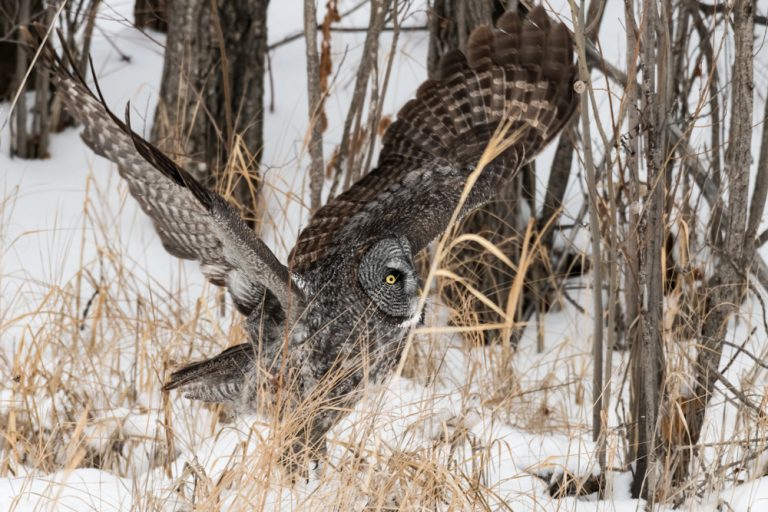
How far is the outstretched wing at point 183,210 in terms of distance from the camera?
259 centimetres

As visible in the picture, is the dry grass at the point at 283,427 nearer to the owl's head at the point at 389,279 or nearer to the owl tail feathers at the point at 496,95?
the owl's head at the point at 389,279

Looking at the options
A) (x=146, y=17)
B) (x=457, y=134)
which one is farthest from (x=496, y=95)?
(x=146, y=17)

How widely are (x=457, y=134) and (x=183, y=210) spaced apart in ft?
3.93

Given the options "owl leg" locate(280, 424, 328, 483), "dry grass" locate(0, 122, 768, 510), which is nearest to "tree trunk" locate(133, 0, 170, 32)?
"dry grass" locate(0, 122, 768, 510)

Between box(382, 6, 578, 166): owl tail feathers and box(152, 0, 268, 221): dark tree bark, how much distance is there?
142 centimetres

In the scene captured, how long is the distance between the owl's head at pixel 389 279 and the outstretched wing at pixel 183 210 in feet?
0.86

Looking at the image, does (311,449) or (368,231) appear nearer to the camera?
(311,449)

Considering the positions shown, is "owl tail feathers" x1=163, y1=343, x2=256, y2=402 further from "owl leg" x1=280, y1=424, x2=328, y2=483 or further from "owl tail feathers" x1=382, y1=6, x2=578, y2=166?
"owl tail feathers" x1=382, y1=6, x2=578, y2=166

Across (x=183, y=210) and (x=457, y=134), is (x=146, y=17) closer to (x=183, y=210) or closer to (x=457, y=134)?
(x=457, y=134)

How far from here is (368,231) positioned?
11.8ft

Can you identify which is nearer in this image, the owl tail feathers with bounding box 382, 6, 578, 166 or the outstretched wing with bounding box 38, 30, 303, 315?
the outstretched wing with bounding box 38, 30, 303, 315

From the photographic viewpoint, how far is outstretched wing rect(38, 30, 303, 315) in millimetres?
2594

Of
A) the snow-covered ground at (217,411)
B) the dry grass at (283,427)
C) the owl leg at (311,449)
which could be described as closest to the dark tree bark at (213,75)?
the snow-covered ground at (217,411)

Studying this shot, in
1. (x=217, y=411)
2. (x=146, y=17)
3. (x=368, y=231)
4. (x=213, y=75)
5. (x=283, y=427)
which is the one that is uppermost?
(x=146, y=17)
